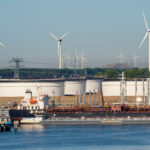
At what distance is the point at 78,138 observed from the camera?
78.0 meters

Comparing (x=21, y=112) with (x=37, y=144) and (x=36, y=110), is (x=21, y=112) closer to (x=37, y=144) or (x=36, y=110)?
(x=36, y=110)

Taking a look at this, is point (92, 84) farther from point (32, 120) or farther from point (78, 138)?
point (78, 138)

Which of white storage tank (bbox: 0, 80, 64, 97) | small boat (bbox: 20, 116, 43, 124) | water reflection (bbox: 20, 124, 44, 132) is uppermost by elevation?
white storage tank (bbox: 0, 80, 64, 97)

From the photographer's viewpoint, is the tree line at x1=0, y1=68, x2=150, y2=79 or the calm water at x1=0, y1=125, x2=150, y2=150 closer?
the calm water at x1=0, y1=125, x2=150, y2=150

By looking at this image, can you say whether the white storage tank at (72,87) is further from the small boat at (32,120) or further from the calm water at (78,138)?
the calm water at (78,138)

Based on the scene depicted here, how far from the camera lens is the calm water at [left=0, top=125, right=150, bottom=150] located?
71.5 metres

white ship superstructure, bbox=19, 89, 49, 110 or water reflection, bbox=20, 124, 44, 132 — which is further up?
white ship superstructure, bbox=19, 89, 49, 110

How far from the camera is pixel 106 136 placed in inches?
→ 3123

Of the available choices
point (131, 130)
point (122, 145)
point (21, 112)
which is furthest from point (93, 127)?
point (122, 145)

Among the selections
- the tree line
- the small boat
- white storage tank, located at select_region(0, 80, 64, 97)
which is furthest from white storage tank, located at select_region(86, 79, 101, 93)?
the small boat

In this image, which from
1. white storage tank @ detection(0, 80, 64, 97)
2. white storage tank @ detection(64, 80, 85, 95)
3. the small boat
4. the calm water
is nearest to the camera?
the calm water

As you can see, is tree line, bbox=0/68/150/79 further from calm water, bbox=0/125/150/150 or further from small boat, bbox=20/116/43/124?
calm water, bbox=0/125/150/150

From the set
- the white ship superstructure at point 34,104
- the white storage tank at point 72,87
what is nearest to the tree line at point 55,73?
the white storage tank at point 72,87

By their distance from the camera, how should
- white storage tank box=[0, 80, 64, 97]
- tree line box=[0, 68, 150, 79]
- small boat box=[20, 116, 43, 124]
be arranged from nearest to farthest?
small boat box=[20, 116, 43, 124]
white storage tank box=[0, 80, 64, 97]
tree line box=[0, 68, 150, 79]
